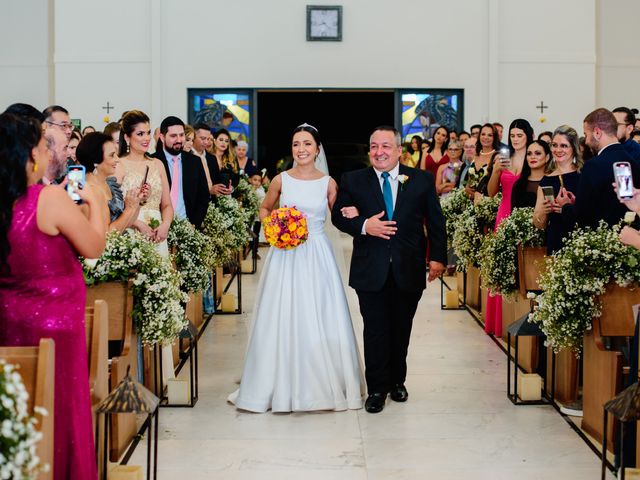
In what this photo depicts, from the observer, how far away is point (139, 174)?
7500 millimetres

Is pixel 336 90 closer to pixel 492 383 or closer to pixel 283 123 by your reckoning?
pixel 283 123

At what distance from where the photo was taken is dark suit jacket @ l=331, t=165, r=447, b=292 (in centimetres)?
660

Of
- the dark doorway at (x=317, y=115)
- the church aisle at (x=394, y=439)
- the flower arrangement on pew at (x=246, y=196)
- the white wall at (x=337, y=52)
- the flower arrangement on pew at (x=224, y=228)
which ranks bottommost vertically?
the church aisle at (x=394, y=439)

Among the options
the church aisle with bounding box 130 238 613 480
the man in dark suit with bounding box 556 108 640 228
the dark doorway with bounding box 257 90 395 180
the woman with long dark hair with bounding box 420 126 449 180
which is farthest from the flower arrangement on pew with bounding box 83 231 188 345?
the dark doorway with bounding box 257 90 395 180

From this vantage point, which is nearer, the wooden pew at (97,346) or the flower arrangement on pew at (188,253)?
the wooden pew at (97,346)

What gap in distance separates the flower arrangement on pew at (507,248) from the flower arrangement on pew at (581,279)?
Result: 4.70ft

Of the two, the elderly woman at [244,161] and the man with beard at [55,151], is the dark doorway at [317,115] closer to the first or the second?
the elderly woman at [244,161]

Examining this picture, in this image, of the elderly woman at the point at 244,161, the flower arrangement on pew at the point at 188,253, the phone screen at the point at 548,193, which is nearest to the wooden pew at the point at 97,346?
the flower arrangement on pew at the point at 188,253

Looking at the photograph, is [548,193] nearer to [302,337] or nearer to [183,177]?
[302,337]

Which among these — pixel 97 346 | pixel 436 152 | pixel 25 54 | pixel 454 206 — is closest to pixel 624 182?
pixel 97 346

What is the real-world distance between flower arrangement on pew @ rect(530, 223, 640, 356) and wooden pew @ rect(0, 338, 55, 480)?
348 centimetres

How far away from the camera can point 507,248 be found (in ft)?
25.4

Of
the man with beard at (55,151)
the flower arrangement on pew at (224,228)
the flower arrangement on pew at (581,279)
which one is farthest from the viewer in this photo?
the flower arrangement on pew at (224,228)

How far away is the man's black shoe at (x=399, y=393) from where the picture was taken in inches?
277
